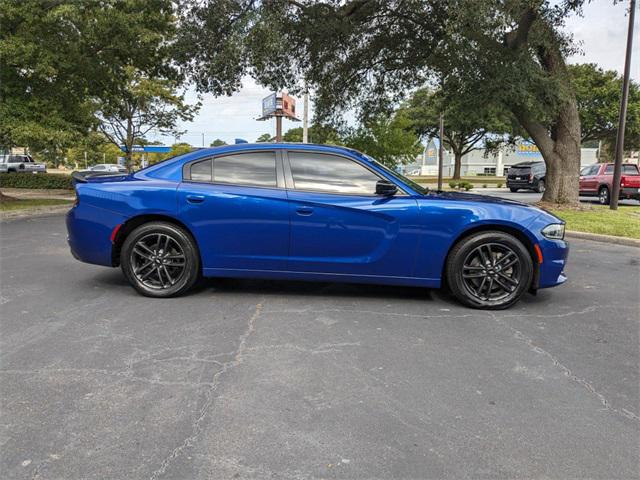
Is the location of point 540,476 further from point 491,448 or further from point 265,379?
point 265,379

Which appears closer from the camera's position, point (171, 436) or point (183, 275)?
point (171, 436)

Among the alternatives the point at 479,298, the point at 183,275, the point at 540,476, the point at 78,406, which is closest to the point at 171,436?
the point at 78,406

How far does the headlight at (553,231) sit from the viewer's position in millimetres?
4707

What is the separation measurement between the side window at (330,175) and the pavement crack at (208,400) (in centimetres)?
142

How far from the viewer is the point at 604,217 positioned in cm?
1213

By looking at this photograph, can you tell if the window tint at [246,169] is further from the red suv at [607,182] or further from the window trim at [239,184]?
the red suv at [607,182]

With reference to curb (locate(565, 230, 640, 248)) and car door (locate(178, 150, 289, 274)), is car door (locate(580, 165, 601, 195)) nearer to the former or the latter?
curb (locate(565, 230, 640, 248))

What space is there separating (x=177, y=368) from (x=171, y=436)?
83cm

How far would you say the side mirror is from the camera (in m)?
4.66

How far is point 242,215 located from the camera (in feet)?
15.7

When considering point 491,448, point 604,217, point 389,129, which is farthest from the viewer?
point 389,129

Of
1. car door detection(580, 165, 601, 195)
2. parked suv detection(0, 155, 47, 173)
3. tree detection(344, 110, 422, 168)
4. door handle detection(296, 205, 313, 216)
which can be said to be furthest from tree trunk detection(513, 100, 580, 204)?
parked suv detection(0, 155, 47, 173)

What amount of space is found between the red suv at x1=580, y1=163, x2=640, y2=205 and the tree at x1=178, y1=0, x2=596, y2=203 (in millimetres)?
3764

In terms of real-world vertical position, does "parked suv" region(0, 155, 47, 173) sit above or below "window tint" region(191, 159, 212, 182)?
above
